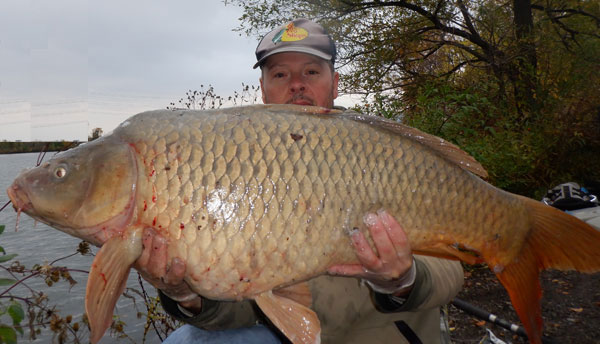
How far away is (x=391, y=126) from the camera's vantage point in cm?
128

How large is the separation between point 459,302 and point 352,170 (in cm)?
179

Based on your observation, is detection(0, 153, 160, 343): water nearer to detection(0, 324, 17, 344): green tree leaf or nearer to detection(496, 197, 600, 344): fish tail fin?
detection(0, 324, 17, 344): green tree leaf

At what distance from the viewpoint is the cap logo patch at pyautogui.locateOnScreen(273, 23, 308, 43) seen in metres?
2.00

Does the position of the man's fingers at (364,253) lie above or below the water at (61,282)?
above

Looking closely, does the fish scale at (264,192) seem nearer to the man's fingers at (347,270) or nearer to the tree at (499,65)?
the man's fingers at (347,270)

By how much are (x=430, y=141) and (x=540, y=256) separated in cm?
47

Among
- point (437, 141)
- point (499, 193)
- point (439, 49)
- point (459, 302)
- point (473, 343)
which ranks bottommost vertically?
point (473, 343)

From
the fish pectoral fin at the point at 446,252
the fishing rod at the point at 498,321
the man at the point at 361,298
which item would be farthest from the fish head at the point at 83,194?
the fishing rod at the point at 498,321

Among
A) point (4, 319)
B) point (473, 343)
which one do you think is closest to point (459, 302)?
point (473, 343)

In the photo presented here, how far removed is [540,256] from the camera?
1.30 meters

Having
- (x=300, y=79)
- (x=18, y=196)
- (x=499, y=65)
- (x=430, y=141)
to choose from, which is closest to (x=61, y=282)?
(x=300, y=79)

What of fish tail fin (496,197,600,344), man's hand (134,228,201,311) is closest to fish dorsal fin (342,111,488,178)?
fish tail fin (496,197,600,344)

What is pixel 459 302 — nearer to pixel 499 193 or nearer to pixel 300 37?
pixel 499 193

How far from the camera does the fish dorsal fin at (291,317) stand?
1167 millimetres
